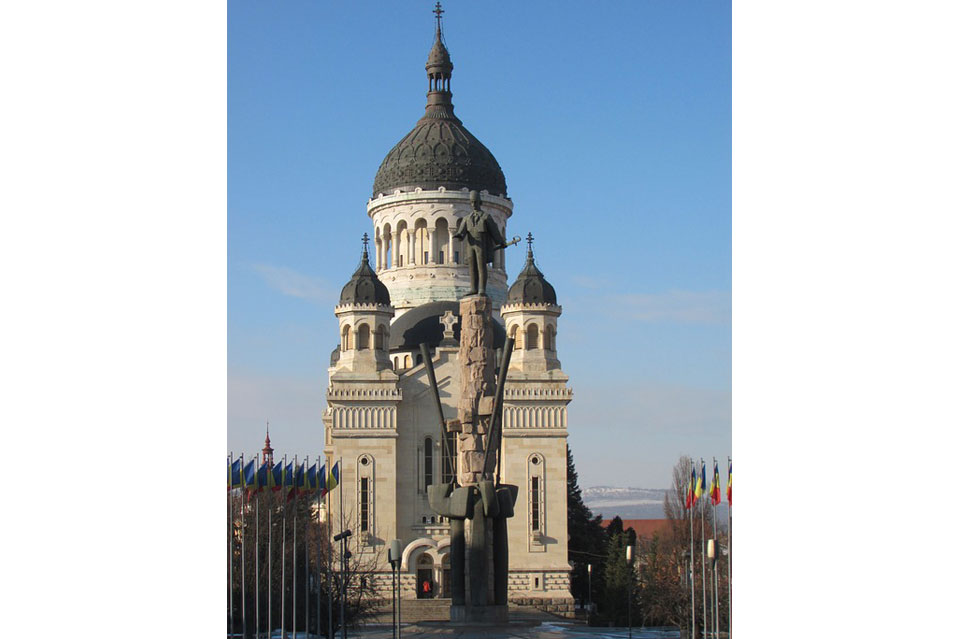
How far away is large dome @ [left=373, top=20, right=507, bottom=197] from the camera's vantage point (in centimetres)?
6888

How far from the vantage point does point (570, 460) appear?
3009 inches

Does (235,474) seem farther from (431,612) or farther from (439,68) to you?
(439,68)

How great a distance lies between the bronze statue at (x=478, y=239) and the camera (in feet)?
93.9

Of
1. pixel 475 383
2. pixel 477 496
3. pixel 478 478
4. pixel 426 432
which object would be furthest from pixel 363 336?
pixel 477 496

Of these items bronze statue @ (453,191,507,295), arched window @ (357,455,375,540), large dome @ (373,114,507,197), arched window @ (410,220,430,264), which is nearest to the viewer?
bronze statue @ (453,191,507,295)

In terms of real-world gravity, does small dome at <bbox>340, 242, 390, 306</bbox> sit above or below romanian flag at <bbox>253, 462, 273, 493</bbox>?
above

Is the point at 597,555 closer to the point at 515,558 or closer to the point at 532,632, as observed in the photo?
the point at 515,558

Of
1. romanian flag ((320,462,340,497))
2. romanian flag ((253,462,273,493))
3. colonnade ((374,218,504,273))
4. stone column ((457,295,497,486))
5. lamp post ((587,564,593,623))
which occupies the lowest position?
lamp post ((587,564,593,623))

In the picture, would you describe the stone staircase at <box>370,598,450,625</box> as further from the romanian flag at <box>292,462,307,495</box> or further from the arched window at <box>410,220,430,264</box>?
the arched window at <box>410,220,430,264</box>

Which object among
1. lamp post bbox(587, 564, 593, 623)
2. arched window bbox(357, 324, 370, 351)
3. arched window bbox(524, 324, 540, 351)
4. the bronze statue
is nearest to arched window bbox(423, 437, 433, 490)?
arched window bbox(357, 324, 370, 351)

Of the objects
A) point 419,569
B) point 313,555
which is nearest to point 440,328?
point 419,569

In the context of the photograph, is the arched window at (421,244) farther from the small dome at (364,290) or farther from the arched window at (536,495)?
the arched window at (536,495)

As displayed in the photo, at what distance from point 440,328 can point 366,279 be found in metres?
4.99

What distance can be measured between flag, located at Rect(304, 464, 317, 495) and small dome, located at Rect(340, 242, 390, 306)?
16.1 meters
